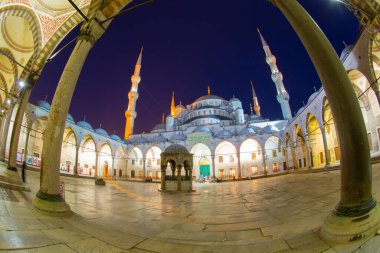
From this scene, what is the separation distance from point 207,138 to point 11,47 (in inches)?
1120

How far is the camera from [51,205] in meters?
3.25

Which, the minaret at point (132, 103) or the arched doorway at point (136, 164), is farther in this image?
the minaret at point (132, 103)

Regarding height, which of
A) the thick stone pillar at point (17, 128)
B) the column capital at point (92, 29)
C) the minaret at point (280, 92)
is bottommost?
the thick stone pillar at point (17, 128)

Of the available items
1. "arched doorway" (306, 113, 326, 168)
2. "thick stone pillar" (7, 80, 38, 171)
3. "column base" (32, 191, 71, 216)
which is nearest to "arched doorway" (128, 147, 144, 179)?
"arched doorway" (306, 113, 326, 168)

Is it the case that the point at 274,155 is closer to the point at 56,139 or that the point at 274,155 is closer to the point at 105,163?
the point at 105,163

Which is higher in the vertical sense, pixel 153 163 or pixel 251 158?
pixel 251 158

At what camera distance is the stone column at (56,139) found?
334cm

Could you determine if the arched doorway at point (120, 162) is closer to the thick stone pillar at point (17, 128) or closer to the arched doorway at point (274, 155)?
the arched doorway at point (274, 155)

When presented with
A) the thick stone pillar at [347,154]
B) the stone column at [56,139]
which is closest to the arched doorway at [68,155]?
the stone column at [56,139]

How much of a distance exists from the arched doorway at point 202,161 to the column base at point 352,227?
3358 cm

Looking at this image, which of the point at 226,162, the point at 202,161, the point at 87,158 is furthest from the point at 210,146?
the point at 87,158

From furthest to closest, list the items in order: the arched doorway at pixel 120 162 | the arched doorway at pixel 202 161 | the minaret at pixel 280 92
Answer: the arched doorway at pixel 120 162 < the minaret at pixel 280 92 < the arched doorway at pixel 202 161

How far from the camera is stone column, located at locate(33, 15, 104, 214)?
3.34 meters

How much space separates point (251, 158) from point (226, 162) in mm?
4411
